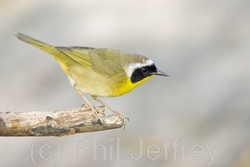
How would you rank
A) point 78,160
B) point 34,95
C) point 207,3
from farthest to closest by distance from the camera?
point 207,3, point 34,95, point 78,160

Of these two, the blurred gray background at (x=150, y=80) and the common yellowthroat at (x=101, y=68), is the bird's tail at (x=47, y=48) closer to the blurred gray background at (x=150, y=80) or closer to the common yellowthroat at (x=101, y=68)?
the common yellowthroat at (x=101, y=68)

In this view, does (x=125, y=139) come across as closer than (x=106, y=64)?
No

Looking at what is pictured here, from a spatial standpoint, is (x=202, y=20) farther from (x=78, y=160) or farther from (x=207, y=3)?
(x=78, y=160)

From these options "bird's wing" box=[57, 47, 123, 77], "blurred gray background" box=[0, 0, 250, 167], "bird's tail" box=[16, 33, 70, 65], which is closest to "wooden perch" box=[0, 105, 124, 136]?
"bird's wing" box=[57, 47, 123, 77]

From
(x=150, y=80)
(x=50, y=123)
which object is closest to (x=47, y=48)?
(x=50, y=123)

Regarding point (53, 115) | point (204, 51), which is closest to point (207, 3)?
point (204, 51)

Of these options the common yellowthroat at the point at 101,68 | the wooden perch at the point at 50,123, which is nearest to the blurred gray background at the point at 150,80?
the common yellowthroat at the point at 101,68
